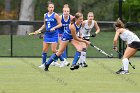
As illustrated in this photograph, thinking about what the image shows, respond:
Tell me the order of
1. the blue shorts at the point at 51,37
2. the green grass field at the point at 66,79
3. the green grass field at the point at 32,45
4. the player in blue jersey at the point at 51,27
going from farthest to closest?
the green grass field at the point at 32,45 → the blue shorts at the point at 51,37 → the player in blue jersey at the point at 51,27 → the green grass field at the point at 66,79

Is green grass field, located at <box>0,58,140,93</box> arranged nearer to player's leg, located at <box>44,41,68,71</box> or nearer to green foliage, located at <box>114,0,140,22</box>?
player's leg, located at <box>44,41,68,71</box>

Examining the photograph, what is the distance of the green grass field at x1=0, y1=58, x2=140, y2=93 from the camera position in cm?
1379

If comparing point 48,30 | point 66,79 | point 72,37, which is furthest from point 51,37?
point 66,79

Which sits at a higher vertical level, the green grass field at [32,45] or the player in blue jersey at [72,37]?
the player in blue jersey at [72,37]

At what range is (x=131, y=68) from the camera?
63.9ft

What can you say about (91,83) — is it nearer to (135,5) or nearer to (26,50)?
(26,50)

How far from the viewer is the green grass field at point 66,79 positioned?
13789 mm

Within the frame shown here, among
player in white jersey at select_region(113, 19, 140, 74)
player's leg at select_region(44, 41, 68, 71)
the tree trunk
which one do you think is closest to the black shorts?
player in white jersey at select_region(113, 19, 140, 74)

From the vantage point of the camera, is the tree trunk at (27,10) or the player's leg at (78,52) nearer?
the player's leg at (78,52)

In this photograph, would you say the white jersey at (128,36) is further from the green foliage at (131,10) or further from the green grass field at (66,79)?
the green foliage at (131,10)

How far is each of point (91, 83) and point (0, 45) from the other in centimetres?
1267

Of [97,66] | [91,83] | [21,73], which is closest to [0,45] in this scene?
[97,66]

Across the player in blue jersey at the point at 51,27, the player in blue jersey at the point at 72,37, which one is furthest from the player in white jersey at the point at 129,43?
the player in blue jersey at the point at 51,27

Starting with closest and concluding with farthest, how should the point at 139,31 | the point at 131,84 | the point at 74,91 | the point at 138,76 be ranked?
the point at 74,91
the point at 131,84
the point at 138,76
the point at 139,31
